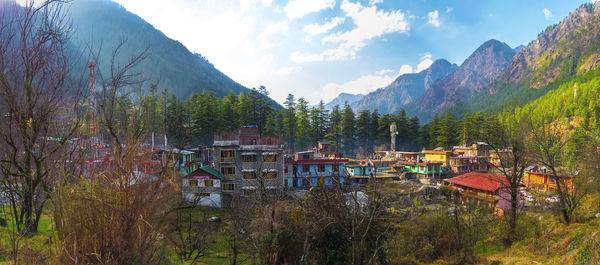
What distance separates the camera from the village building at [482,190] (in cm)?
1916

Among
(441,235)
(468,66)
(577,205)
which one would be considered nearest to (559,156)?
(577,205)

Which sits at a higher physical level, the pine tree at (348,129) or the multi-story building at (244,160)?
the pine tree at (348,129)

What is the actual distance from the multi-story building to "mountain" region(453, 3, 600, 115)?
68844 mm

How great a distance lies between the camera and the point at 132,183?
133 inches

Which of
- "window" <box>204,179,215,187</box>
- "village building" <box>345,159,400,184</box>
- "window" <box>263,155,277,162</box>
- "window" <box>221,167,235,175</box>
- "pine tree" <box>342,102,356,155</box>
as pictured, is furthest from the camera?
"pine tree" <box>342,102,356,155</box>

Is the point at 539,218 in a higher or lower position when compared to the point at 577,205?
lower

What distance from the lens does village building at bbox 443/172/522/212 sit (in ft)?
62.8

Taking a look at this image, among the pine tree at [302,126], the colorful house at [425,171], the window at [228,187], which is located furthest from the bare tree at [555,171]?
the pine tree at [302,126]

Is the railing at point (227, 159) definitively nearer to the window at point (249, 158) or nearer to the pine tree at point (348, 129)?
the window at point (249, 158)

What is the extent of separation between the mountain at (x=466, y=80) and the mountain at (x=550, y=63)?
23.9 m

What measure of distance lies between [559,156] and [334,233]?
13.9 m

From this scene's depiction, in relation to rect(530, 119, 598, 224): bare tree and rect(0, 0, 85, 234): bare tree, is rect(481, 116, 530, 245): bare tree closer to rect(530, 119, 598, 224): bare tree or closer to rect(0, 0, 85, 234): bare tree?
rect(530, 119, 598, 224): bare tree

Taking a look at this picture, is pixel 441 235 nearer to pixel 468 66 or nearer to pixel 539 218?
pixel 539 218

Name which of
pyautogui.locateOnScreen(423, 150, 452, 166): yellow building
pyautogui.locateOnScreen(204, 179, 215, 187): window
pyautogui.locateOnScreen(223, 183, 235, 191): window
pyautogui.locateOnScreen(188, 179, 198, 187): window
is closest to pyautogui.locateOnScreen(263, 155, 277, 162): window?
pyautogui.locateOnScreen(223, 183, 235, 191): window
